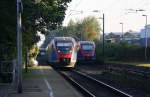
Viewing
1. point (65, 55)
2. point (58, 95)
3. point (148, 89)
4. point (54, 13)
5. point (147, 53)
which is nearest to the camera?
point (58, 95)

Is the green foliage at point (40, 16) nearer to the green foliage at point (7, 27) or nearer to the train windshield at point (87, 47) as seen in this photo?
the green foliage at point (7, 27)

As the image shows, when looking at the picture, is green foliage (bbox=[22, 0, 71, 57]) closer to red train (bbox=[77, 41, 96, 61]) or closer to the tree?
red train (bbox=[77, 41, 96, 61])

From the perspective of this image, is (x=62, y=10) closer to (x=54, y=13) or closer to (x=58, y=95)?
(x=54, y=13)

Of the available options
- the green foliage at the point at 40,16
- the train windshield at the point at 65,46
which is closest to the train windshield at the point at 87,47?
the train windshield at the point at 65,46

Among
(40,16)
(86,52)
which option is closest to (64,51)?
(40,16)

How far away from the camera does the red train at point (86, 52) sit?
7312cm

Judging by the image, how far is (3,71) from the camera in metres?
29.2

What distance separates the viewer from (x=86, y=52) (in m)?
73.1

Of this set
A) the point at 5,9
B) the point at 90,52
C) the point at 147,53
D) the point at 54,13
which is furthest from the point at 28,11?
the point at 147,53

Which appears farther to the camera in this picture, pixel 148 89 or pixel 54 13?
pixel 54 13

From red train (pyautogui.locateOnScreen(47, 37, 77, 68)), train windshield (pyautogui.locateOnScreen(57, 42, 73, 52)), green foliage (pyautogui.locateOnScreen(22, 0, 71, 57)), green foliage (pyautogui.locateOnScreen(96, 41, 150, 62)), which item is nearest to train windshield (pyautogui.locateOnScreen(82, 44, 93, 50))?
green foliage (pyautogui.locateOnScreen(96, 41, 150, 62))

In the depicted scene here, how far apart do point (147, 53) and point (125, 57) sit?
6449 mm

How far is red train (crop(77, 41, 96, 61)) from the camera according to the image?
240 feet

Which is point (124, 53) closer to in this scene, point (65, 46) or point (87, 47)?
point (87, 47)
